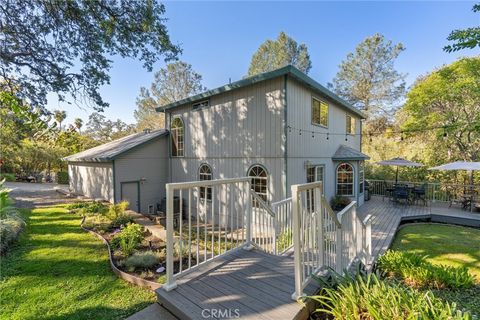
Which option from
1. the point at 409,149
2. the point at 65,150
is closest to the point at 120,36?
the point at 409,149

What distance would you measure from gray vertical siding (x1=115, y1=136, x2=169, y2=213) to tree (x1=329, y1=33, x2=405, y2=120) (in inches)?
750

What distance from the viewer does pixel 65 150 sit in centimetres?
2267

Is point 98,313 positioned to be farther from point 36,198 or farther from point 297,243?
point 36,198

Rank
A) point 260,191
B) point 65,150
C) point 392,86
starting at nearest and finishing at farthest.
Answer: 1. point 260,191
2. point 392,86
3. point 65,150

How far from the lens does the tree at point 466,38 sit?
5566mm

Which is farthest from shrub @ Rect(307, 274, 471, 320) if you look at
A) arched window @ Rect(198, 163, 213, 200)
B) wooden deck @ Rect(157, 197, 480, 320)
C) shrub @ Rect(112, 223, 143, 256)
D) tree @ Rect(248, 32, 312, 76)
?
tree @ Rect(248, 32, 312, 76)

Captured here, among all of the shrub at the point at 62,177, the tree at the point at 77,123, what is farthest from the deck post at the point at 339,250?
the tree at the point at 77,123

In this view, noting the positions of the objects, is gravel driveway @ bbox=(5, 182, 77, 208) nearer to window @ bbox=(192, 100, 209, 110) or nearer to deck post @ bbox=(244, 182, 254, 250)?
window @ bbox=(192, 100, 209, 110)

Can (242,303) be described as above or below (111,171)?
below

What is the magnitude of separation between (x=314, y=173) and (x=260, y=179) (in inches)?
101

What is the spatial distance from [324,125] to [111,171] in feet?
31.9

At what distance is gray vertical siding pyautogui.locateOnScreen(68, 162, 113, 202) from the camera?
10344 mm

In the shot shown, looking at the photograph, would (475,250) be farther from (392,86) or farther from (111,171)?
(392,86)

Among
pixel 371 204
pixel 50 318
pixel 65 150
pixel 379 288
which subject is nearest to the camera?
pixel 379 288
